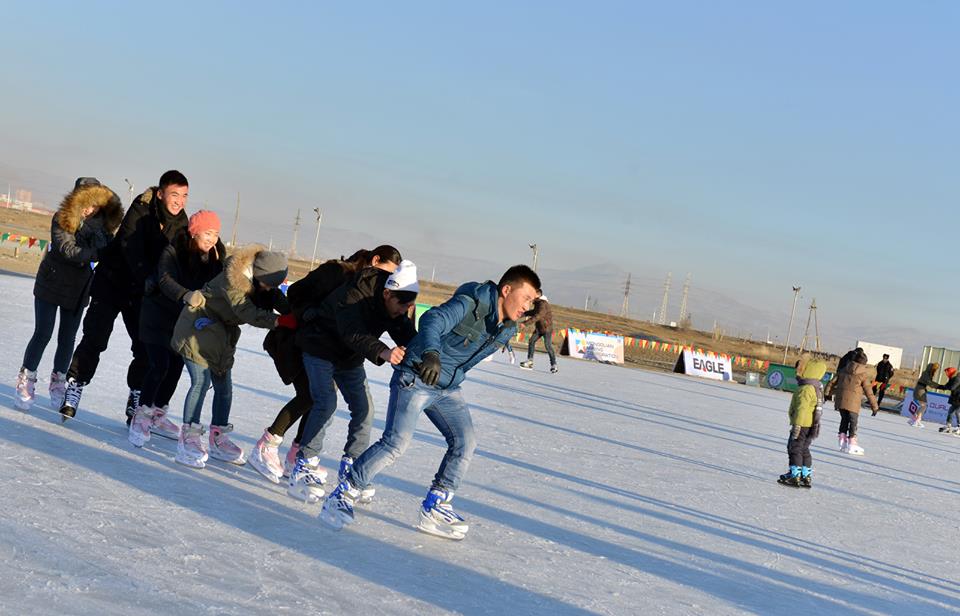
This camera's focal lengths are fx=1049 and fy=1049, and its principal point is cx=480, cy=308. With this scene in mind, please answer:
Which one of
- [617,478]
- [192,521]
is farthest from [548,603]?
[617,478]

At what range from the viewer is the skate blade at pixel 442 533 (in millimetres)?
5145

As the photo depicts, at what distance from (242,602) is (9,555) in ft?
2.91

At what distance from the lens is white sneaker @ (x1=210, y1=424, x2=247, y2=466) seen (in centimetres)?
625

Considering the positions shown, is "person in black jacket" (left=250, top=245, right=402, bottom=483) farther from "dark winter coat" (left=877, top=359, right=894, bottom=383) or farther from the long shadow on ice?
"dark winter coat" (left=877, top=359, right=894, bottom=383)

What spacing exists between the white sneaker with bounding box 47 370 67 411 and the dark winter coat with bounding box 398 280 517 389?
3.30m

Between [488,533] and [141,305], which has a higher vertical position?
[141,305]

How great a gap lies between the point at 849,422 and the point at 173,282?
1025 cm

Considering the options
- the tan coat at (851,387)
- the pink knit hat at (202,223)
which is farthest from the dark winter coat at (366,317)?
the tan coat at (851,387)

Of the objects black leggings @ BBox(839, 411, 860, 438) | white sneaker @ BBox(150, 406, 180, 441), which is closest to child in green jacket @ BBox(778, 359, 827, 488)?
black leggings @ BBox(839, 411, 860, 438)

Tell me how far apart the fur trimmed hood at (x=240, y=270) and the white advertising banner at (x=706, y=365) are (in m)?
29.3

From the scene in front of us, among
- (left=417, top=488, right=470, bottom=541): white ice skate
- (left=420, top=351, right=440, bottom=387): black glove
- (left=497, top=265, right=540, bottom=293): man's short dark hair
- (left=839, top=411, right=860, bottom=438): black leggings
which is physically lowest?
(left=417, top=488, right=470, bottom=541): white ice skate

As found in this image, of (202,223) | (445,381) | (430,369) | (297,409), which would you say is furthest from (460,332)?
(202,223)

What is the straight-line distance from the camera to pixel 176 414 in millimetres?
7656

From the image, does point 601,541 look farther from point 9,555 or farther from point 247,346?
point 247,346
